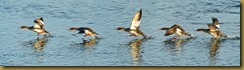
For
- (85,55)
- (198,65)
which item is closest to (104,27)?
(85,55)

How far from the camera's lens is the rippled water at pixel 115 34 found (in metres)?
10.1

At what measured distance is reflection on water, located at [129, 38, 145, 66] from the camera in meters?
10.1

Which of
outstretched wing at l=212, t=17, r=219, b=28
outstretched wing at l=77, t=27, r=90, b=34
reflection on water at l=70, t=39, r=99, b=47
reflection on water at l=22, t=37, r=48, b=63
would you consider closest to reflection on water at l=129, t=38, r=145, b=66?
reflection on water at l=70, t=39, r=99, b=47

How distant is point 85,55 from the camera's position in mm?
10336

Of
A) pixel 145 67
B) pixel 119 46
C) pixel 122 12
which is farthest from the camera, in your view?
pixel 122 12

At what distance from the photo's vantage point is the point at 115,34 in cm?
1113

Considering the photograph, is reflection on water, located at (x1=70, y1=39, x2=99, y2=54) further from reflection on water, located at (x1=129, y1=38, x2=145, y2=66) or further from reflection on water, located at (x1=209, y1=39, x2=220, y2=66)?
reflection on water, located at (x1=209, y1=39, x2=220, y2=66)

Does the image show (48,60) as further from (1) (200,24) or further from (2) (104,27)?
(1) (200,24)

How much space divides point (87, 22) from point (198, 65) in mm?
2152

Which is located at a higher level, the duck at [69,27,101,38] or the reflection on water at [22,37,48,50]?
the duck at [69,27,101,38]

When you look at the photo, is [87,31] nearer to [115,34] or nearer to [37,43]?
[115,34]

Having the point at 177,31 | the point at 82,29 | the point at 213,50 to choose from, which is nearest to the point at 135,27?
the point at 177,31

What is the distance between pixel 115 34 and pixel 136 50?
2.16ft

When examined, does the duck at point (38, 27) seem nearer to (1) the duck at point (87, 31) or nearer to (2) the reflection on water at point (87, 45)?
(1) the duck at point (87, 31)
